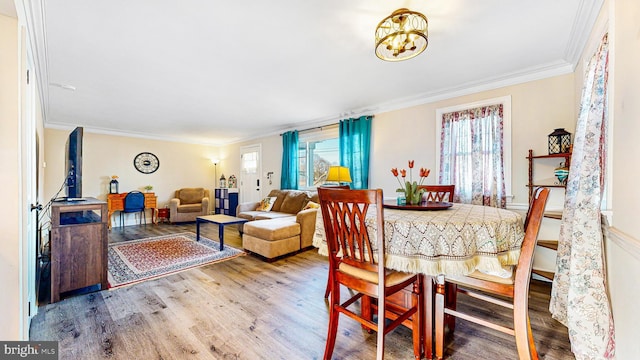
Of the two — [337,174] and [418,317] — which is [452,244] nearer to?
[418,317]

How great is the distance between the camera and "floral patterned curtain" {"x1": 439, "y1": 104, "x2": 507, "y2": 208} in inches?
115

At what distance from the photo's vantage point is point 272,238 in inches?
130

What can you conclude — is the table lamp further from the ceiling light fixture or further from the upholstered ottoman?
the ceiling light fixture

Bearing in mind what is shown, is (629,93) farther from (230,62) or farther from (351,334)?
(230,62)

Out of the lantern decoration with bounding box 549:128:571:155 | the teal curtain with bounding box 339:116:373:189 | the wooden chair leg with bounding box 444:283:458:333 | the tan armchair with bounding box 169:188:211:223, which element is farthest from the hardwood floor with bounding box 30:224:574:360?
the tan armchair with bounding box 169:188:211:223

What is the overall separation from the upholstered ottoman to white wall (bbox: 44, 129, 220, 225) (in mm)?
4259

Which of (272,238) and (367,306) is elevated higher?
(272,238)

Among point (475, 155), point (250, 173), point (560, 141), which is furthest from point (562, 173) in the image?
point (250, 173)

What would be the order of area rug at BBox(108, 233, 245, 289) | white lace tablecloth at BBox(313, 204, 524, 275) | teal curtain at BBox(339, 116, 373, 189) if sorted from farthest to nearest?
teal curtain at BBox(339, 116, 373, 189)
area rug at BBox(108, 233, 245, 289)
white lace tablecloth at BBox(313, 204, 524, 275)

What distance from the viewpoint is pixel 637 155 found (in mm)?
1162

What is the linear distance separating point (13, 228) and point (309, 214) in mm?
2905

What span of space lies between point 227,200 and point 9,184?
533 centimetres

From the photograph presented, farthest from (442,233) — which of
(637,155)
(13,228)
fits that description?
(13,228)

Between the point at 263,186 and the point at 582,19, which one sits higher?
the point at 582,19
